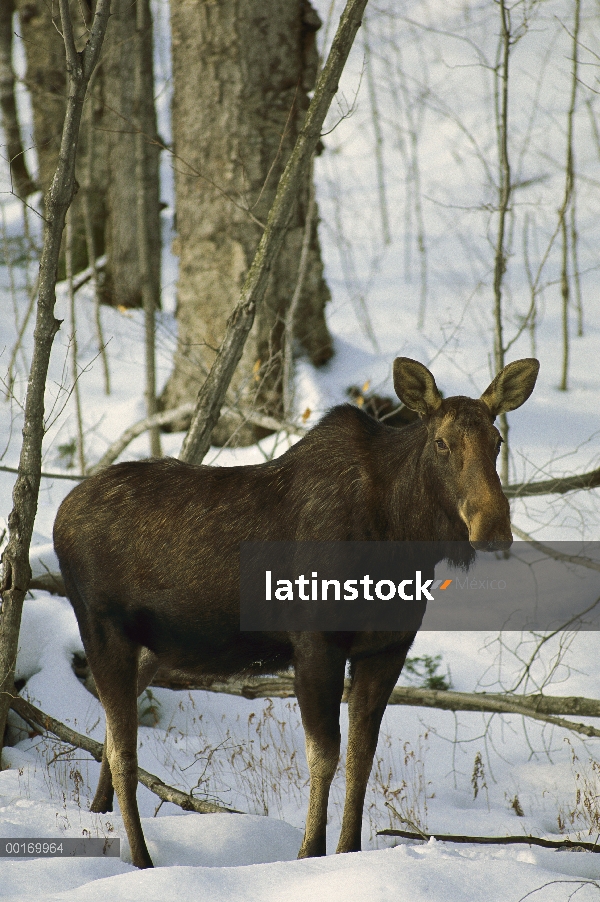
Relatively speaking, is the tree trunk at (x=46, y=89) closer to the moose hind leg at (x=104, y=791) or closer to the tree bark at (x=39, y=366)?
the tree bark at (x=39, y=366)

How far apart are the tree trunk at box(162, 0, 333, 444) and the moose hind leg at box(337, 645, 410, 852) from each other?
18.0 feet

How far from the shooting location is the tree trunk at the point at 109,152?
568 inches

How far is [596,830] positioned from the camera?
18.3 ft

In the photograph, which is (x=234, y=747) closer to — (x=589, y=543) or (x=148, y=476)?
(x=148, y=476)

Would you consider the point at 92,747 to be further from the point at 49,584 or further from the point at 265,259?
the point at 265,259

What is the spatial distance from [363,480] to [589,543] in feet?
17.7

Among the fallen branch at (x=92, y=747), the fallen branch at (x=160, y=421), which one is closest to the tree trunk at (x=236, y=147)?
the fallen branch at (x=160, y=421)

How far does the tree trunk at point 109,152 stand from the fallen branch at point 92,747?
28.4 feet

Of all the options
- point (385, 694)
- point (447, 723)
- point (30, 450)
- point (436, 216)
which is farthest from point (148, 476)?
point (436, 216)

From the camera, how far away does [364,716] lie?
4605mm

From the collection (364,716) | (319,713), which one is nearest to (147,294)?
(364,716)

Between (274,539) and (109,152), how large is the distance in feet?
41.0

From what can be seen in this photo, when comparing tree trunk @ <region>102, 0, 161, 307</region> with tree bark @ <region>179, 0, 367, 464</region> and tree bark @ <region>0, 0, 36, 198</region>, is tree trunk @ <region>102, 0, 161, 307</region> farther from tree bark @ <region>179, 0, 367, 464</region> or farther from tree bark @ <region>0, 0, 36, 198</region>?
tree bark @ <region>179, 0, 367, 464</region>

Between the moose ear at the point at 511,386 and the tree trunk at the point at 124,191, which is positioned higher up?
the tree trunk at the point at 124,191
